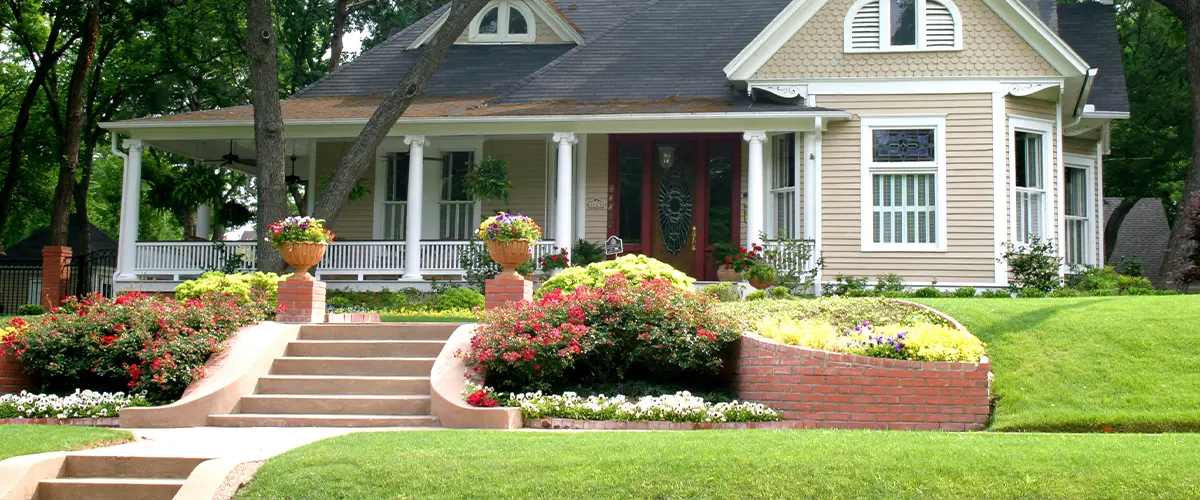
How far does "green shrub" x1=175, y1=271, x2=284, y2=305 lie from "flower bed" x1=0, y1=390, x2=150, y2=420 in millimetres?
3384

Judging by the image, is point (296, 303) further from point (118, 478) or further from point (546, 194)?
point (546, 194)

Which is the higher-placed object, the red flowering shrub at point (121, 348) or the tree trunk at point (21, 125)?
the tree trunk at point (21, 125)

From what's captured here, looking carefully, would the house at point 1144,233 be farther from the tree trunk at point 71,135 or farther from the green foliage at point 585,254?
the tree trunk at point 71,135

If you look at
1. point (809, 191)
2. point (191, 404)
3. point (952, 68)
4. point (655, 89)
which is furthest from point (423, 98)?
point (191, 404)

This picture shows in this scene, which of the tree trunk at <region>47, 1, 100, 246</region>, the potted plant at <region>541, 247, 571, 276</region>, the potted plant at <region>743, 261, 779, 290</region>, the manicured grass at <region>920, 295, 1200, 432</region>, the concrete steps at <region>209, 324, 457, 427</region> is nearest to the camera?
the manicured grass at <region>920, 295, 1200, 432</region>

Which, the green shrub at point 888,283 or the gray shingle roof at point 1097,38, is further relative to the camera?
the gray shingle roof at point 1097,38

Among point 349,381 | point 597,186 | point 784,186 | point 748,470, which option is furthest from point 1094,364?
point 597,186

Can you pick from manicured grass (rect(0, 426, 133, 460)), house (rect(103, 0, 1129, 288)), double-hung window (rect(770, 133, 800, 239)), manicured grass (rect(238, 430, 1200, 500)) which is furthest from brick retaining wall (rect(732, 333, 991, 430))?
double-hung window (rect(770, 133, 800, 239))

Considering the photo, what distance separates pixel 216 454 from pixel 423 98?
544 inches

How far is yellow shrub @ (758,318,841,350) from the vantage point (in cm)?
1016

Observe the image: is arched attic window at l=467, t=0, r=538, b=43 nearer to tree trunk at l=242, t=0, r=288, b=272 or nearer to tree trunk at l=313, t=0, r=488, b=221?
tree trunk at l=313, t=0, r=488, b=221

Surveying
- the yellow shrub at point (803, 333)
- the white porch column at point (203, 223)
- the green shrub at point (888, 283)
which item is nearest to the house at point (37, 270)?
the white porch column at point (203, 223)

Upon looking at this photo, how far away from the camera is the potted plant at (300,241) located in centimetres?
1306

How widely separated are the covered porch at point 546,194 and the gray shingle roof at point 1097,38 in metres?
6.86
